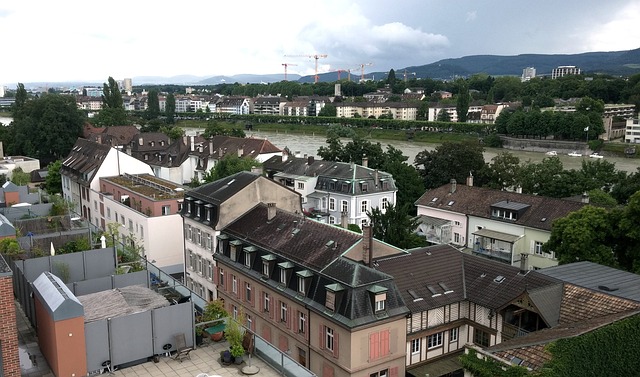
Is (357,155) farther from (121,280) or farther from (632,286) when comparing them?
(121,280)

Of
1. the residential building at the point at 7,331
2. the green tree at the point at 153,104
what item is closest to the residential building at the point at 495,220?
the residential building at the point at 7,331

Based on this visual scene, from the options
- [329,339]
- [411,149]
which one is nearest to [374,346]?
[329,339]

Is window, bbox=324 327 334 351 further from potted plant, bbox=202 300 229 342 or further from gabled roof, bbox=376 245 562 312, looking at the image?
potted plant, bbox=202 300 229 342

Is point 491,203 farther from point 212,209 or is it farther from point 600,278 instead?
point 212,209

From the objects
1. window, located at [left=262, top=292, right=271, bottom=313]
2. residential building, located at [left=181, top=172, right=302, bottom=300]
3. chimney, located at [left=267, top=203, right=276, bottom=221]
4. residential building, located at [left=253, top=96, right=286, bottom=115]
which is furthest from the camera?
residential building, located at [left=253, top=96, right=286, bottom=115]

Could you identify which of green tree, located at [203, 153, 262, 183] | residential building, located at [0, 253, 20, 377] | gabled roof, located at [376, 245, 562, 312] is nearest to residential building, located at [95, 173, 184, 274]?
green tree, located at [203, 153, 262, 183]

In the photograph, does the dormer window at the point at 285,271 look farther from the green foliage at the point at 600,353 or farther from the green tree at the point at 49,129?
the green tree at the point at 49,129
